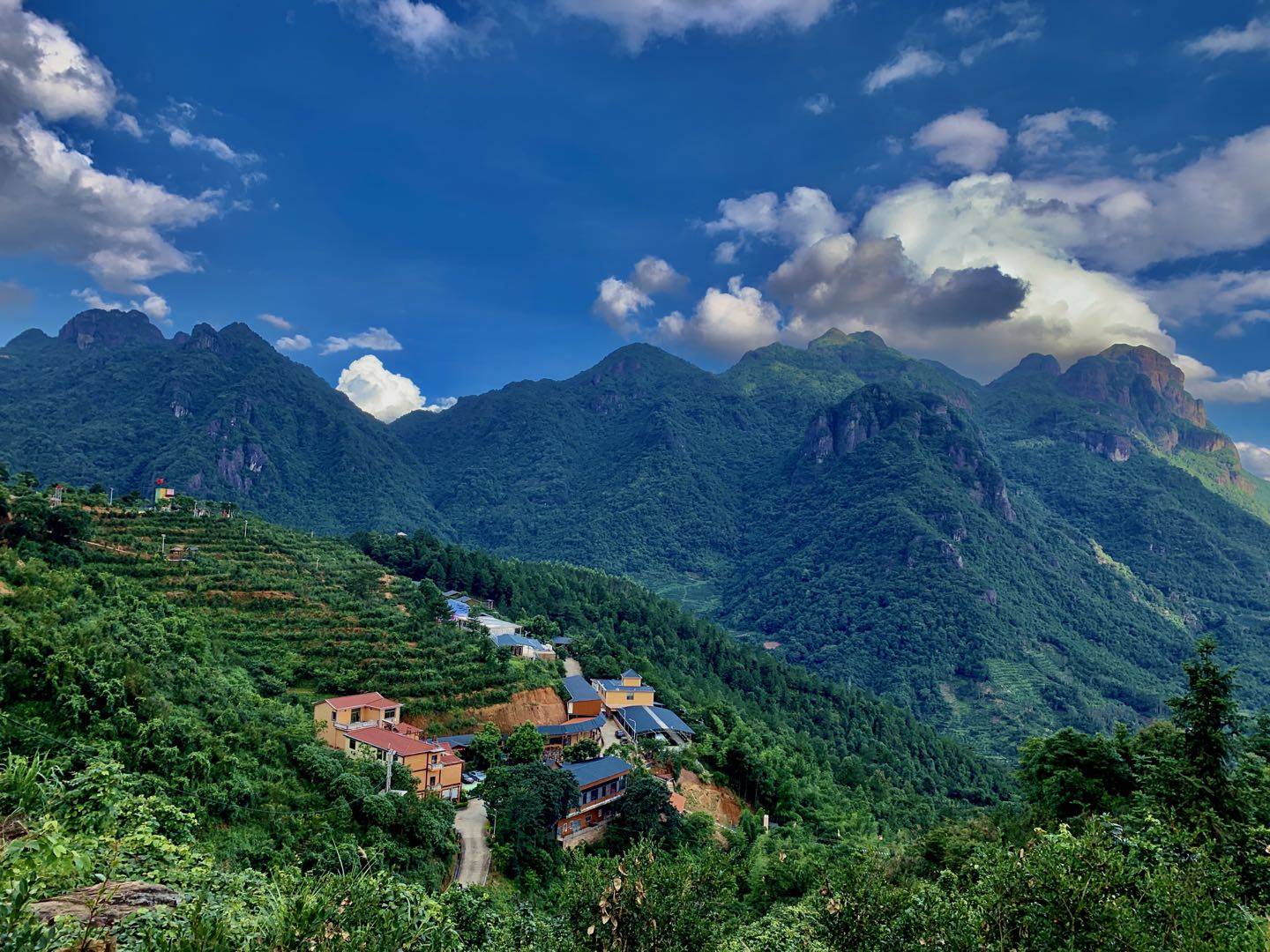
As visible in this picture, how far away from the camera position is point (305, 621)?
112ft

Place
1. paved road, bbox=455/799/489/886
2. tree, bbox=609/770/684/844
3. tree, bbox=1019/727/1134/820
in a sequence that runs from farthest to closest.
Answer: tree, bbox=609/770/684/844 < paved road, bbox=455/799/489/886 < tree, bbox=1019/727/1134/820

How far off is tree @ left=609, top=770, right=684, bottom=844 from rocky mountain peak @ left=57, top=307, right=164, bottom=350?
20775 centimetres

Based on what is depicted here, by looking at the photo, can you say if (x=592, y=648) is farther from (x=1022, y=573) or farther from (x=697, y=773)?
(x=1022, y=573)

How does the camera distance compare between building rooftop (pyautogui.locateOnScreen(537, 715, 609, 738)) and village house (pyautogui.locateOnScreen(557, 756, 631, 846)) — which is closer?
village house (pyautogui.locateOnScreen(557, 756, 631, 846))

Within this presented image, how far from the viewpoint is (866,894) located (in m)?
11.5

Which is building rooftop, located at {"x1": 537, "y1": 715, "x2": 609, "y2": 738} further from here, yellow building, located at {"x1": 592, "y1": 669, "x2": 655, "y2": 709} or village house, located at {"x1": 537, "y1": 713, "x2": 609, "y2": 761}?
yellow building, located at {"x1": 592, "y1": 669, "x2": 655, "y2": 709}

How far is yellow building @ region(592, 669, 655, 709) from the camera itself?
40.4m

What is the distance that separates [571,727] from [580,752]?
2308 millimetres

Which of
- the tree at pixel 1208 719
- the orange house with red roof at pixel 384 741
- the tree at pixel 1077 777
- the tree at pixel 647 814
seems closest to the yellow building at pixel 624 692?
the orange house with red roof at pixel 384 741

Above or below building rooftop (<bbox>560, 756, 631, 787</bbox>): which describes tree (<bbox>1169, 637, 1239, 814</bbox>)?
above

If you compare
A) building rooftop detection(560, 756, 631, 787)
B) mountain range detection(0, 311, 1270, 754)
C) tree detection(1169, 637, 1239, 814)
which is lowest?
building rooftop detection(560, 756, 631, 787)

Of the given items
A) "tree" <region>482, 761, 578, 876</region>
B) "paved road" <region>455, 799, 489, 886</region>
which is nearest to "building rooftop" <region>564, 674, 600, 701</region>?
"paved road" <region>455, 799, 489, 886</region>

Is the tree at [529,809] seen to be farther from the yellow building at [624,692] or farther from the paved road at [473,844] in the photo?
the yellow building at [624,692]

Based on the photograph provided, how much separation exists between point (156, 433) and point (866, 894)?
6423 inches
